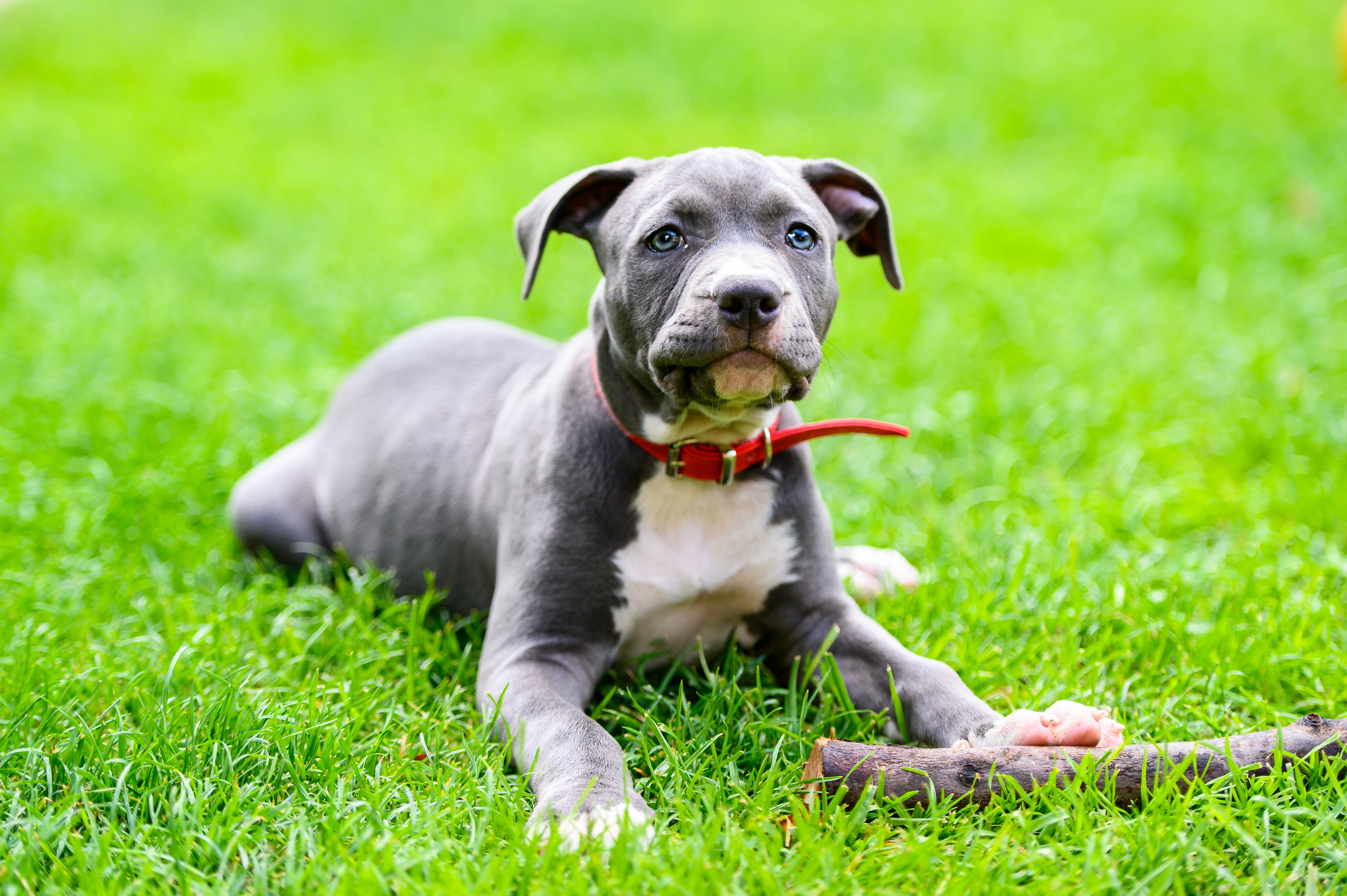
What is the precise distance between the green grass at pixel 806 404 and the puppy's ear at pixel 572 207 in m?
1.28

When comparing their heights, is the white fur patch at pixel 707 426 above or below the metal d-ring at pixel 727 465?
above

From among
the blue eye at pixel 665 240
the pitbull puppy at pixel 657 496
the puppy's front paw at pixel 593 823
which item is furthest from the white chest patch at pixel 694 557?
the puppy's front paw at pixel 593 823

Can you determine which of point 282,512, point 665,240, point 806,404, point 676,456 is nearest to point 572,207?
point 665,240

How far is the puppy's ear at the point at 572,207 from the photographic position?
3.46 metres

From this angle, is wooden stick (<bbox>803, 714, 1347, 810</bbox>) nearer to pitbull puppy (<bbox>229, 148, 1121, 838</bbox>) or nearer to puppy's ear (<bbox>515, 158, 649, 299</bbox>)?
pitbull puppy (<bbox>229, 148, 1121, 838</bbox>)

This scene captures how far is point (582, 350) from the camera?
382cm

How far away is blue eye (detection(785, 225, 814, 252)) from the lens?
3.33m

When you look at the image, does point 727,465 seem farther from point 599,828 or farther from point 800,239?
point 599,828

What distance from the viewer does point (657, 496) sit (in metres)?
3.55

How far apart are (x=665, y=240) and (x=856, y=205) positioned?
835 millimetres

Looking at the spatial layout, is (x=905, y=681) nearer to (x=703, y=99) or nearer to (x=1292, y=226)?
(x=1292, y=226)

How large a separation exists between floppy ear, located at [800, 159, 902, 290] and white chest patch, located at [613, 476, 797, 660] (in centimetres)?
89

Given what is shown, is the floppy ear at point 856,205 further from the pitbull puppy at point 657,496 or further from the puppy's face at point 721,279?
the puppy's face at point 721,279

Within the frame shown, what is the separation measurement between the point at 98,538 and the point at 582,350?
227 centimetres
